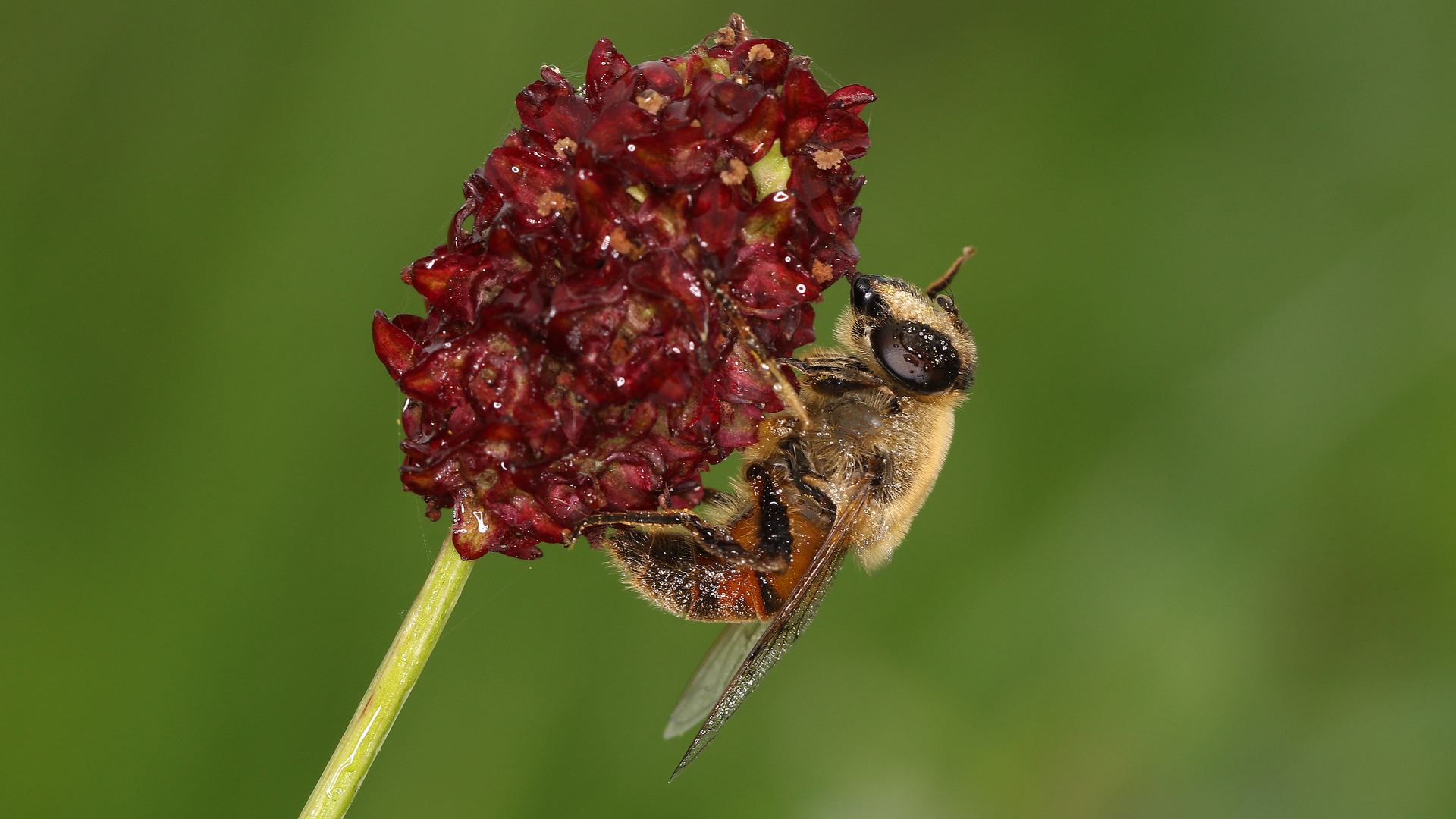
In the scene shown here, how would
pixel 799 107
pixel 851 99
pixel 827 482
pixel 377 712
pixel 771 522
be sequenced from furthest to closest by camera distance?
pixel 827 482, pixel 771 522, pixel 851 99, pixel 799 107, pixel 377 712

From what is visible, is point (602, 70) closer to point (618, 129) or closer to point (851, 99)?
point (618, 129)

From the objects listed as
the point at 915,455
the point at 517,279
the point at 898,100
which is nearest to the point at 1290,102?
the point at 898,100

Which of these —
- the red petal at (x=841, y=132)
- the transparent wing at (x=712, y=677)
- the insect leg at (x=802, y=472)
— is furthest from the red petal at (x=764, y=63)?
the transparent wing at (x=712, y=677)

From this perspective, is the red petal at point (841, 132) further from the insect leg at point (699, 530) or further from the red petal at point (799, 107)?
the insect leg at point (699, 530)

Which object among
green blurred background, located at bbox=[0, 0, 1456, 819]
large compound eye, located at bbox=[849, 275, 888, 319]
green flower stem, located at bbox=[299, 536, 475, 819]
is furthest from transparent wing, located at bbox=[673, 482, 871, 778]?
green blurred background, located at bbox=[0, 0, 1456, 819]

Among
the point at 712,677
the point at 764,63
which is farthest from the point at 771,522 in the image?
the point at 764,63

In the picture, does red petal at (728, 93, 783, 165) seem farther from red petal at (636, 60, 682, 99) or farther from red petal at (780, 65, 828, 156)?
red petal at (636, 60, 682, 99)
